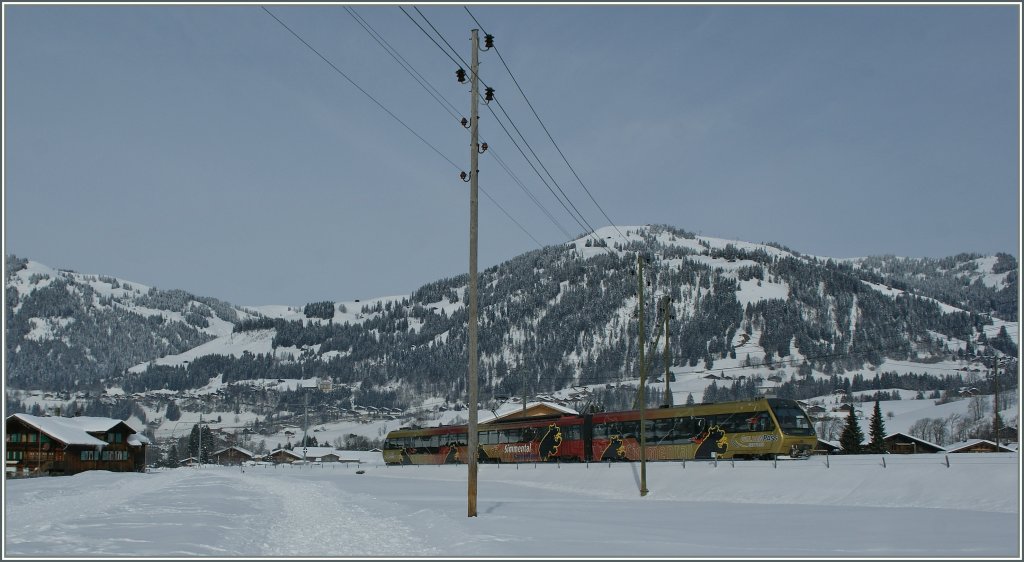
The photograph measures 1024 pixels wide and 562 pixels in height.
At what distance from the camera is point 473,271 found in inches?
1013

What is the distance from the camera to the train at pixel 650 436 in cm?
4706

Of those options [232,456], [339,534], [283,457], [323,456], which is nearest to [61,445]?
[323,456]

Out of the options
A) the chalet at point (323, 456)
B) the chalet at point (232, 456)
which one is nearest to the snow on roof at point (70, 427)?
the chalet at point (323, 456)

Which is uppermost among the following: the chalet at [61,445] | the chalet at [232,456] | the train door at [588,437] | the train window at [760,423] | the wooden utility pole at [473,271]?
the wooden utility pole at [473,271]

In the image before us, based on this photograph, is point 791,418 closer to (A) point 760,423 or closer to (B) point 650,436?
(A) point 760,423

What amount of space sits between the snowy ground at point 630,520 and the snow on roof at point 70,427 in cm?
5658

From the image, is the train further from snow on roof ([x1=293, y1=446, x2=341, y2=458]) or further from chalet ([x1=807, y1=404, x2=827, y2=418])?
chalet ([x1=807, y1=404, x2=827, y2=418])

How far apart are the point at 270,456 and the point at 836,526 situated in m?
164

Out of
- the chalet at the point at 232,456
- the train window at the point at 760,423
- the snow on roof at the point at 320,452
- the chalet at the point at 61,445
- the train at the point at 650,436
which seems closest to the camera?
the train window at the point at 760,423

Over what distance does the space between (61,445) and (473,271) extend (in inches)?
3477

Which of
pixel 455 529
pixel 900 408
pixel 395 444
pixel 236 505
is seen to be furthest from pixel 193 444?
pixel 455 529

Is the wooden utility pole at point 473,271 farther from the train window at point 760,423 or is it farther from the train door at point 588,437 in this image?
the train door at point 588,437

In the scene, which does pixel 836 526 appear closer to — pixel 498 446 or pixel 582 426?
pixel 582 426

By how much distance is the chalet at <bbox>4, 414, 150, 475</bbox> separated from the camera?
93.5 meters
